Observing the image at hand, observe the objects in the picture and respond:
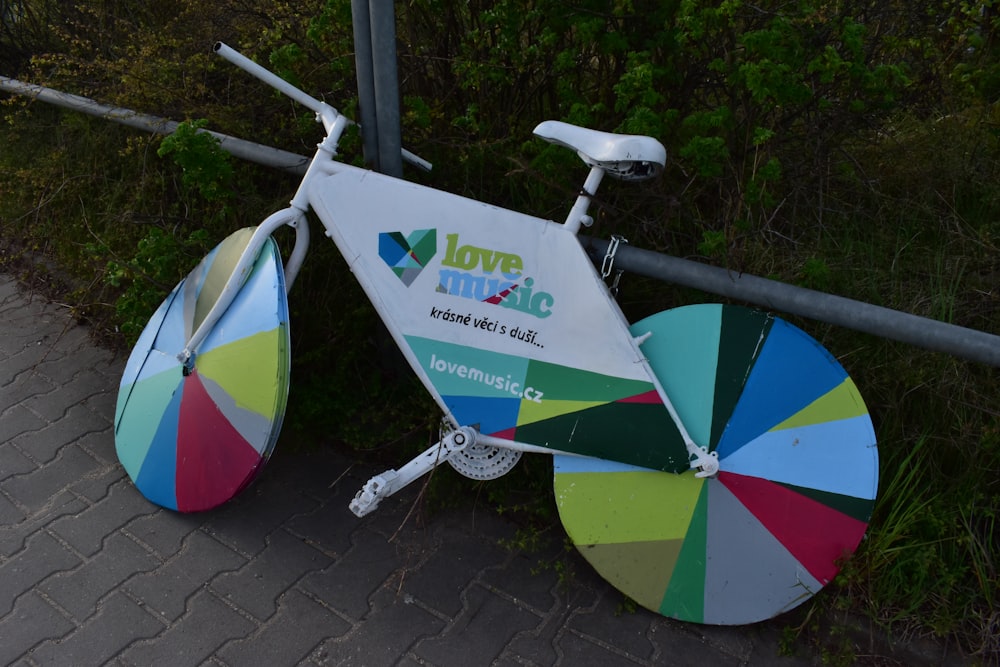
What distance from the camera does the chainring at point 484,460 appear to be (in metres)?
2.63

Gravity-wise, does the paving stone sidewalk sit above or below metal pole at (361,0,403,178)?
below

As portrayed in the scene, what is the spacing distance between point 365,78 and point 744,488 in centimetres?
190

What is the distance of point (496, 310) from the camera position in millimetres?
2531

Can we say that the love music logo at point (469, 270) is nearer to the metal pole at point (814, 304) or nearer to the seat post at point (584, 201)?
the seat post at point (584, 201)

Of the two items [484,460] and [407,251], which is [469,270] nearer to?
[407,251]

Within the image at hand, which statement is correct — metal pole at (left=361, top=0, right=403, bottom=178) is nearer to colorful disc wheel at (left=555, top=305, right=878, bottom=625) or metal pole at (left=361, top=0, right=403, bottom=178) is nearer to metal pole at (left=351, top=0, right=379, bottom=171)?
metal pole at (left=351, top=0, right=379, bottom=171)

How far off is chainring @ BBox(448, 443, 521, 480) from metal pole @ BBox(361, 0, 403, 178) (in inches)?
42.2

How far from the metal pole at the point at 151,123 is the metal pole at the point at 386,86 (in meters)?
0.36

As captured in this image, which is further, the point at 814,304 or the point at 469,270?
the point at 469,270

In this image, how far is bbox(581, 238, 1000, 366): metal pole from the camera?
2.22m

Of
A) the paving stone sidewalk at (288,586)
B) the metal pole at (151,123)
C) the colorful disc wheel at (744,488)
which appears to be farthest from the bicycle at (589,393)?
the metal pole at (151,123)

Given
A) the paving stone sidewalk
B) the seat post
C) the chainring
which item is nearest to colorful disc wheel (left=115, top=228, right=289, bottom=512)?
the paving stone sidewalk

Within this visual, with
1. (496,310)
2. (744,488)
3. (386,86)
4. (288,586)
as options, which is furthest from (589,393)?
(386,86)

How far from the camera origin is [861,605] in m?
2.45
